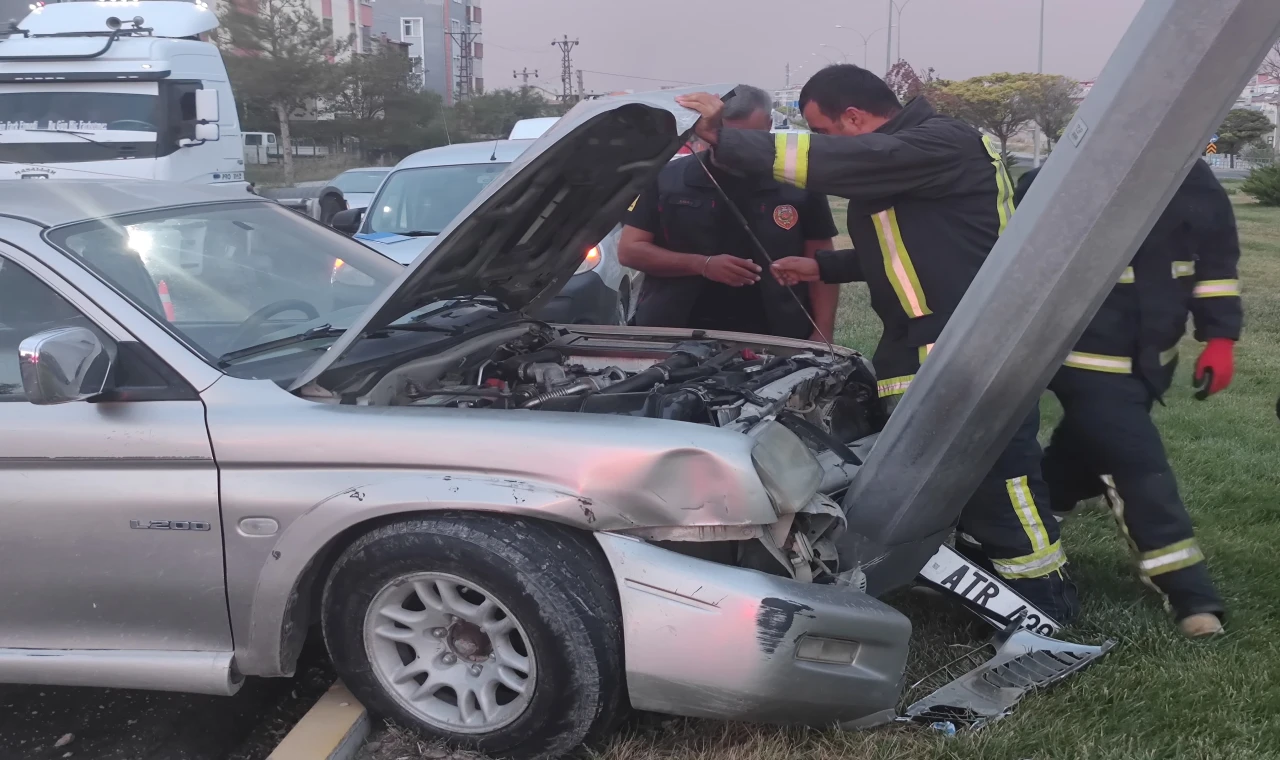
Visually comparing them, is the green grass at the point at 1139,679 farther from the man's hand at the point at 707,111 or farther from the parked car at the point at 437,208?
the parked car at the point at 437,208

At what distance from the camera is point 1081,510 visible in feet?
14.5

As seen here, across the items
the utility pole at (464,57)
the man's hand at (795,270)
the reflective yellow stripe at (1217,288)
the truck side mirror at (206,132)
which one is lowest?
the man's hand at (795,270)

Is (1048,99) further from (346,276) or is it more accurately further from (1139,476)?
(346,276)

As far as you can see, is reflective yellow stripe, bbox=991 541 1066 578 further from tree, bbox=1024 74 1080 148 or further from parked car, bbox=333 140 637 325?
tree, bbox=1024 74 1080 148

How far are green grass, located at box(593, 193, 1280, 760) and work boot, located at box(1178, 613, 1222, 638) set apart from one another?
0.05m

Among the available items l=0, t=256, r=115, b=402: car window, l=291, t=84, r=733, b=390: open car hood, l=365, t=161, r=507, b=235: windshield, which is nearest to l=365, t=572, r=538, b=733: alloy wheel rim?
l=291, t=84, r=733, b=390: open car hood

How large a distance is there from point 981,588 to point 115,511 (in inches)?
97.2

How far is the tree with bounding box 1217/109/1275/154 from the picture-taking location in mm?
44375

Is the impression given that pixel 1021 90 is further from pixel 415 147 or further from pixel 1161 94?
pixel 1161 94

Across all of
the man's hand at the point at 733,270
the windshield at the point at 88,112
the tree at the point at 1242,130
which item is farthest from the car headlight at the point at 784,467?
the tree at the point at 1242,130

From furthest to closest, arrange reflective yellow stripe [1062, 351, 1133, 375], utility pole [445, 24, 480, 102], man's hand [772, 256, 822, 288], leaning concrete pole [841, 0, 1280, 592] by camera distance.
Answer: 1. utility pole [445, 24, 480, 102]
2. man's hand [772, 256, 822, 288]
3. reflective yellow stripe [1062, 351, 1133, 375]
4. leaning concrete pole [841, 0, 1280, 592]

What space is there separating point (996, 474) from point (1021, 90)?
44974 millimetres

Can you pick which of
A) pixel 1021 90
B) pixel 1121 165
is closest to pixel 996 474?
pixel 1121 165

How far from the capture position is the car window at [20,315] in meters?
2.90
